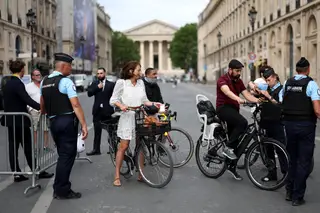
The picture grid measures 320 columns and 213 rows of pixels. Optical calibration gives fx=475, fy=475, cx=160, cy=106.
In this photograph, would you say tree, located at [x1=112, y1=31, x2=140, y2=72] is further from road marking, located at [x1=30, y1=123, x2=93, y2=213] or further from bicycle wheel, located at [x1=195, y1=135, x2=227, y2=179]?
road marking, located at [x1=30, y1=123, x2=93, y2=213]

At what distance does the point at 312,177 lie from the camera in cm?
733

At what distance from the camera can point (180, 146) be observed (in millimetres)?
8281

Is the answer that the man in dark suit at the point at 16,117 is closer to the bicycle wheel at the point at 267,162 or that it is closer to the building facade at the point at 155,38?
the bicycle wheel at the point at 267,162

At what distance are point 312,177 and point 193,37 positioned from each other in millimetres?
115674

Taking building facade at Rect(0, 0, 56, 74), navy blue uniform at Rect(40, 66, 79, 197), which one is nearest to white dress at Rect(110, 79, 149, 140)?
navy blue uniform at Rect(40, 66, 79, 197)

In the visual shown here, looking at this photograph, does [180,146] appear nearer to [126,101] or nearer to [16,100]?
[126,101]

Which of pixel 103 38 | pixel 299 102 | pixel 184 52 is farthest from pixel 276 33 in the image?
pixel 184 52

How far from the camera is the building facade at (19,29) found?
37.5m

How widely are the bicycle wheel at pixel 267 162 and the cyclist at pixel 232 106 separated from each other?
1.05 ft

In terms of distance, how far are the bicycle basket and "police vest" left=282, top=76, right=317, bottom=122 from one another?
180 cm

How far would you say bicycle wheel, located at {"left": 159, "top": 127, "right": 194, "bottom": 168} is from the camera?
27.0ft

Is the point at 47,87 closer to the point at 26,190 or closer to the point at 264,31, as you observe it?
the point at 26,190

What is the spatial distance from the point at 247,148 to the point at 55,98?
9.22ft

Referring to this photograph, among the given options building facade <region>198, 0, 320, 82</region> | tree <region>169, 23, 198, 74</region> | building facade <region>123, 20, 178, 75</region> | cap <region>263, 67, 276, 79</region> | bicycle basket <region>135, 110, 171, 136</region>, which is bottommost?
bicycle basket <region>135, 110, 171, 136</region>
